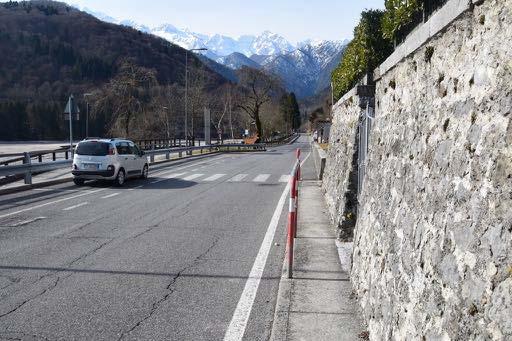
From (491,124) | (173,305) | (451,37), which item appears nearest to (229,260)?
(173,305)

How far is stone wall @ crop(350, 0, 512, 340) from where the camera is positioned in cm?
229

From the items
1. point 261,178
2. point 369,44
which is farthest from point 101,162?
point 369,44

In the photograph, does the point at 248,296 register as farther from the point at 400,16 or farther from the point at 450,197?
the point at 400,16

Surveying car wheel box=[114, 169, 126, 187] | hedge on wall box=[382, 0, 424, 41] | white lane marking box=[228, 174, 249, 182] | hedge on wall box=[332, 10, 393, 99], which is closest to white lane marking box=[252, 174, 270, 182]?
white lane marking box=[228, 174, 249, 182]

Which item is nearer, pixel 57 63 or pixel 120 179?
pixel 120 179

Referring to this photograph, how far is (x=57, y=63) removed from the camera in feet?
480

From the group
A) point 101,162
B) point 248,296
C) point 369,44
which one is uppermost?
point 369,44

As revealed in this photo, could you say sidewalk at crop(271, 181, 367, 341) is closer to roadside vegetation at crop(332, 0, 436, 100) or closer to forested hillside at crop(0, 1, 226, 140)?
roadside vegetation at crop(332, 0, 436, 100)

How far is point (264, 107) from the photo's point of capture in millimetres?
92250

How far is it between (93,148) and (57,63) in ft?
466

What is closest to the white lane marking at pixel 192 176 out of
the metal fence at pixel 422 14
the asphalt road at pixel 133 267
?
the asphalt road at pixel 133 267

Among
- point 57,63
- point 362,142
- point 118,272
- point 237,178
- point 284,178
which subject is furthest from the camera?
point 57,63

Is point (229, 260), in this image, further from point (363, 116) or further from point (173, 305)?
point (363, 116)

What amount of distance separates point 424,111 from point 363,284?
1.98 metres
